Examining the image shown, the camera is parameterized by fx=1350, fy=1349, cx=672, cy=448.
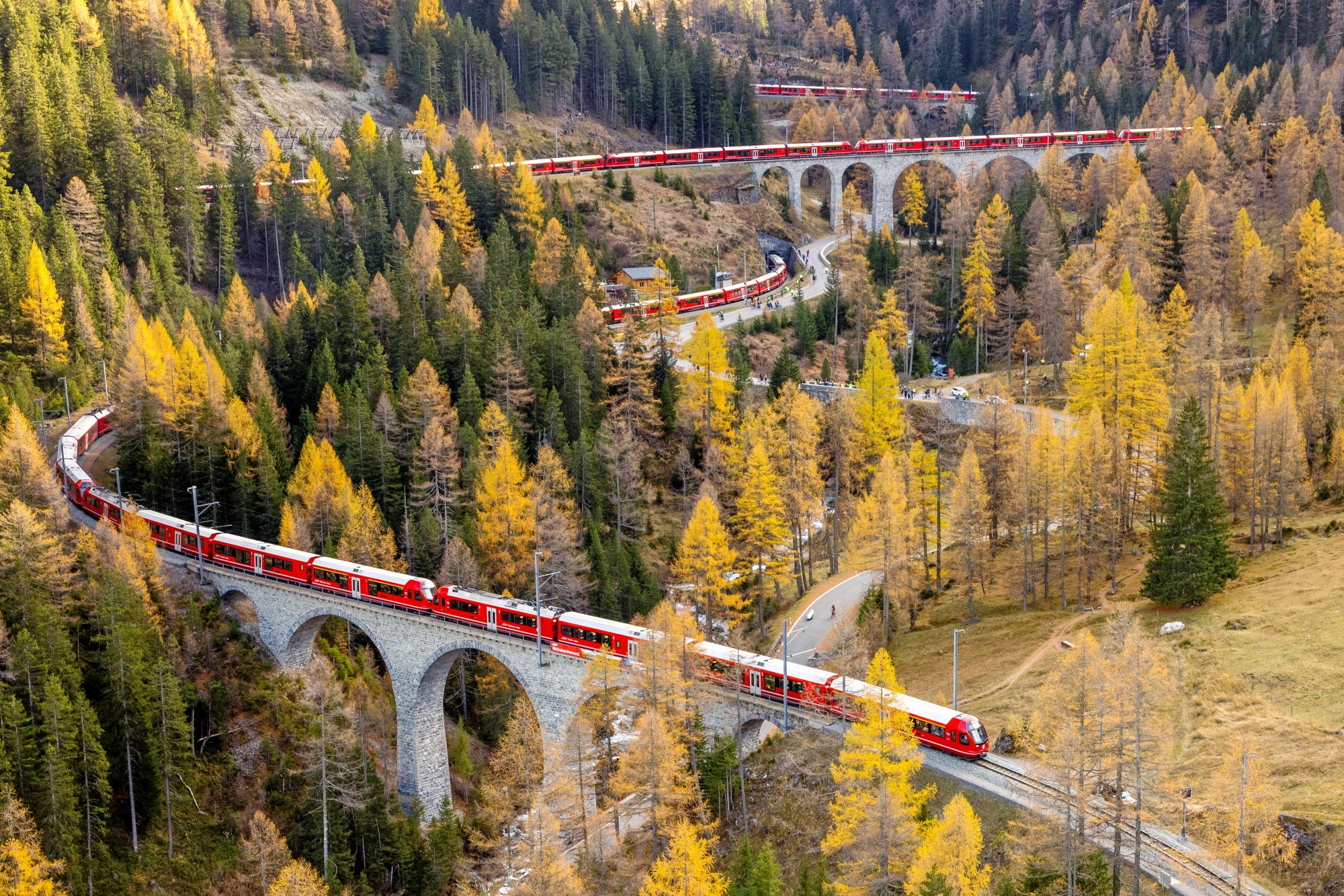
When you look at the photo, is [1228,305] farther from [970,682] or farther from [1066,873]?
[1066,873]

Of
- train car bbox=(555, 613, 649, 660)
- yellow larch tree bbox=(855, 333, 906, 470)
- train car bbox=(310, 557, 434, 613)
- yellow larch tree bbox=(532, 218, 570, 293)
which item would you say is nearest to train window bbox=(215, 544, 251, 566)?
train car bbox=(310, 557, 434, 613)

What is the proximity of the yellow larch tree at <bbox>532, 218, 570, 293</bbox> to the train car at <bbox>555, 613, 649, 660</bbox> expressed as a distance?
4511 centimetres

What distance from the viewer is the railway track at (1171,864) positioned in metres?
44.3

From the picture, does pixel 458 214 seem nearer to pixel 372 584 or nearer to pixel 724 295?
pixel 724 295

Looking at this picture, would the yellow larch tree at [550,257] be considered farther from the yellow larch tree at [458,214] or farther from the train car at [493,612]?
the train car at [493,612]

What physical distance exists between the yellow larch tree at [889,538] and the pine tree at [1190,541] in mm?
11805

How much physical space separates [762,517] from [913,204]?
8228 centimetres

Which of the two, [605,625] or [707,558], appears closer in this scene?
[605,625]

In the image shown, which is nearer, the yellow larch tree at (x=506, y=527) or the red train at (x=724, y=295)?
the yellow larch tree at (x=506, y=527)

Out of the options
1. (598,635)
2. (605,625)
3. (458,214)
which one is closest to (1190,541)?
(605,625)

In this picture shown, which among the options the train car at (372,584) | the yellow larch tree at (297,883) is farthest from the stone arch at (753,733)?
the yellow larch tree at (297,883)

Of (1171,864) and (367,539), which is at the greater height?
(367,539)

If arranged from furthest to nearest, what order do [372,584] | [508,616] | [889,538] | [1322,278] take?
1. [1322,278]
2. [889,538]
3. [372,584]
4. [508,616]

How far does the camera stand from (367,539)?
74.6 m
